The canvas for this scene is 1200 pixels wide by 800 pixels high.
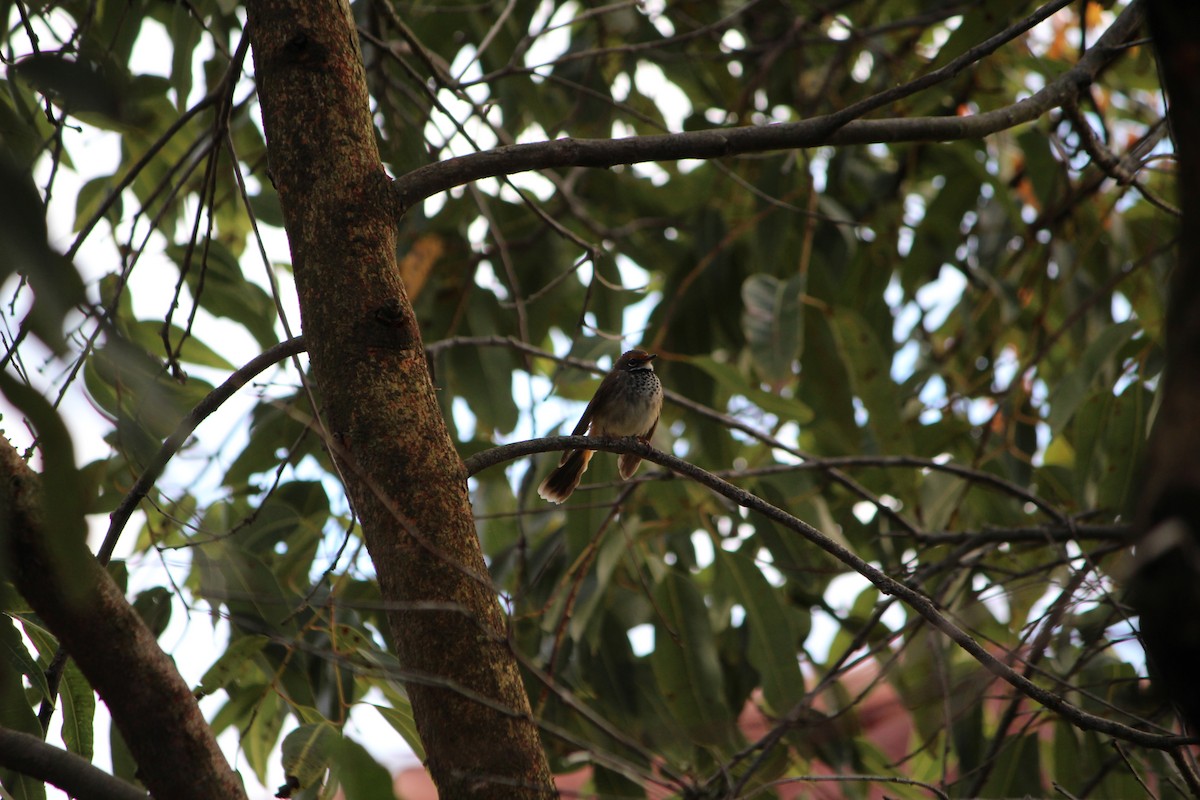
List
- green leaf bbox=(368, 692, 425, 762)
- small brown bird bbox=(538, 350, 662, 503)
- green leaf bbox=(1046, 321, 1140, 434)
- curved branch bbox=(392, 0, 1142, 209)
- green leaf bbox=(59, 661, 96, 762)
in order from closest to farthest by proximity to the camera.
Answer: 1. curved branch bbox=(392, 0, 1142, 209)
2. green leaf bbox=(59, 661, 96, 762)
3. green leaf bbox=(368, 692, 425, 762)
4. green leaf bbox=(1046, 321, 1140, 434)
5. small brown bird bbox=(538, 350, 662, 503)

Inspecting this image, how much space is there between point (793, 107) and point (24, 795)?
16.6ft

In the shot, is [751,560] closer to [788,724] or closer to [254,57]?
[788,724]

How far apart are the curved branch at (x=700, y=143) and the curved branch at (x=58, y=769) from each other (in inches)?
43.7

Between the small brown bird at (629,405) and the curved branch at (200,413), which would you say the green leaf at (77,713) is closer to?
the curved branch at (200,413)

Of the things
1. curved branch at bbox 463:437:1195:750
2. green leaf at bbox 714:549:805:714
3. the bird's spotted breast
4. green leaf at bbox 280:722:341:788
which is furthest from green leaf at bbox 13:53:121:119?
the bird's spotted breast

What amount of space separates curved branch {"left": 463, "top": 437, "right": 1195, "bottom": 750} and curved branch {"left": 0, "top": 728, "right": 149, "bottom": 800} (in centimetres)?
78

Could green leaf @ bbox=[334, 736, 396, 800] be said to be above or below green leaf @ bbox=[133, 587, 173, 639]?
below

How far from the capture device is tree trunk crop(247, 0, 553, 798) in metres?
1.79

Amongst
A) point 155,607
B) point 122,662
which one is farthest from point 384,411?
point 155,607

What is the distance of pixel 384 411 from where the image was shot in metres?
1.95

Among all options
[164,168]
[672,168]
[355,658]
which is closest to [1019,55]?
[672,168]

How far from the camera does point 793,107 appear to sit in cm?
607

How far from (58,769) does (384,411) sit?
0.75 meters

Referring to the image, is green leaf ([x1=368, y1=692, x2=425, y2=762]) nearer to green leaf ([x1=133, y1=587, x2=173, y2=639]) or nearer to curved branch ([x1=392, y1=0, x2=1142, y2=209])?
green leaf ([x1=133, y1=587, x2=173, y2=639])
